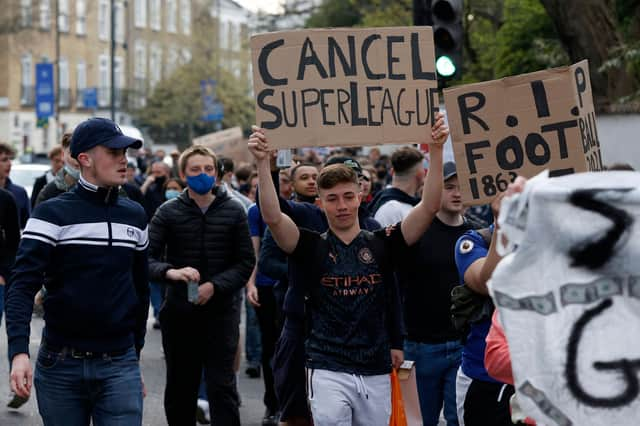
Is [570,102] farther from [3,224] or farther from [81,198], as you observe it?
[3,224]

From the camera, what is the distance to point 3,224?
9953 mm

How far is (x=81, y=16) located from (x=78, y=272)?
68653 millimetres

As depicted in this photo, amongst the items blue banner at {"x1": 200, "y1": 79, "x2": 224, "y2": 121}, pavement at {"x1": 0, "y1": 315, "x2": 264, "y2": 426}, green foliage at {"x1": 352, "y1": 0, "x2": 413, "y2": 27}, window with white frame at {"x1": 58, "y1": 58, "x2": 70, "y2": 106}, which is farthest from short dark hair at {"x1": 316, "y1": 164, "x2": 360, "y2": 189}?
window with white frame at {"x1": 58, "y1": 58, "x2": 70, "y2": 106}

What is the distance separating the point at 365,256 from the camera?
613cm

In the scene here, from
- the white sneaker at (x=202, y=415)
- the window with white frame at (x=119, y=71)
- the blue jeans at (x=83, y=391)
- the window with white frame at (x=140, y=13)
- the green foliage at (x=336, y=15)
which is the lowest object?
the white sneaker at (x=202, y=415)

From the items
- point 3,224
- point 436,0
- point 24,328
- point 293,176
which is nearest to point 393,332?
point 24,328

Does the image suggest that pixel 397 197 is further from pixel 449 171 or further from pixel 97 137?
pixel 97 137

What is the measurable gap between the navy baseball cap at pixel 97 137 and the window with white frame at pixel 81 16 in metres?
68.3

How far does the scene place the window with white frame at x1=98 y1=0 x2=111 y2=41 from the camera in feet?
247

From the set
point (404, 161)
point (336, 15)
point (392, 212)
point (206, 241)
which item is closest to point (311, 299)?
point (206, 241)

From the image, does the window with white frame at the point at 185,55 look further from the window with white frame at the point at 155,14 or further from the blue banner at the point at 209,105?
the blue banner at the point at 209,105

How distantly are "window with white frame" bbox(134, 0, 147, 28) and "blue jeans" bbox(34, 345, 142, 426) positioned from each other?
243 ft

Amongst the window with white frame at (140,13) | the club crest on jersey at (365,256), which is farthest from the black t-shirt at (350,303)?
the window with white frame at (140,13)

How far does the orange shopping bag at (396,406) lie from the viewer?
20.2 ft
